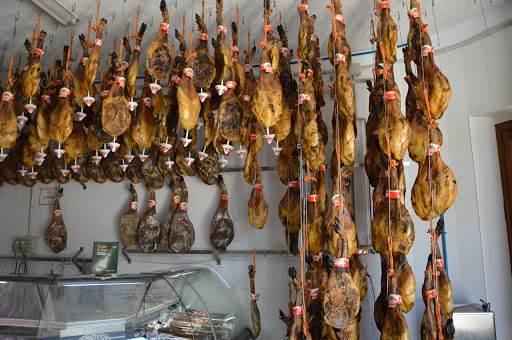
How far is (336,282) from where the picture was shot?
3061 millimetres

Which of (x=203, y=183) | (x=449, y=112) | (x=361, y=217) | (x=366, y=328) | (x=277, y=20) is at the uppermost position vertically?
(x=277, y=20)

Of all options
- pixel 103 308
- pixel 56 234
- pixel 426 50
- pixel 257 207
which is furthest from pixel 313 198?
pixel 56 234

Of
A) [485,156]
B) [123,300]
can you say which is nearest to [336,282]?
[123,300]

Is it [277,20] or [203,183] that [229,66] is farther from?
[203,183]

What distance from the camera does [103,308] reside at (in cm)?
294

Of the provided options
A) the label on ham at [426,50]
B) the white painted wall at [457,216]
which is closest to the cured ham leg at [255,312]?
the white painted wall at [457,216]

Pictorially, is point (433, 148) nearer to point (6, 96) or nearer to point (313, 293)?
point (313, 293)

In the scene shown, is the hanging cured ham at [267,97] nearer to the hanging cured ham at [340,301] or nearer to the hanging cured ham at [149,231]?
the hanging cured ham at [340,301]

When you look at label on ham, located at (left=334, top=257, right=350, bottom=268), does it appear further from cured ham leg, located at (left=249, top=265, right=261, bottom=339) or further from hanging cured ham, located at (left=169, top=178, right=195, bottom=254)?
hanging cured ham, located at (left=169, top=178, right=195, bottom=254)

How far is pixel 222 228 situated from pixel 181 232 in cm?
54

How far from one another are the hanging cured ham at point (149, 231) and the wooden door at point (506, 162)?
416cm

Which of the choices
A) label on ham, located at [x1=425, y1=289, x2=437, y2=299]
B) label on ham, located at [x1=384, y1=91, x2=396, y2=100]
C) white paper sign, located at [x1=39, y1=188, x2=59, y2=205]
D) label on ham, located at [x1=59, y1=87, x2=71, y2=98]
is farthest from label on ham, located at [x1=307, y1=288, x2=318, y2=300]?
white paper sign, located at [x1=39, y1=188, x2=59, y2=205]

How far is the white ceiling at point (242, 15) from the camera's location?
4328 millimetres

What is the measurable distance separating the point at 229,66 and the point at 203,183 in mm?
1967
